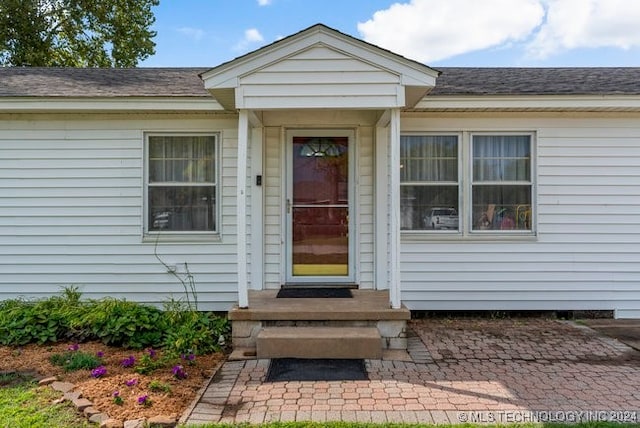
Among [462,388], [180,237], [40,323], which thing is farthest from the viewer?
[180,237]

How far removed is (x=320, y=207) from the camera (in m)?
6.21

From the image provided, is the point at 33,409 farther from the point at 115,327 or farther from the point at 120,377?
the point at 115,327

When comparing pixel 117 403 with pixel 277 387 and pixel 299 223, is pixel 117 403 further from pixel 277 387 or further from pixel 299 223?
pixel 299 223

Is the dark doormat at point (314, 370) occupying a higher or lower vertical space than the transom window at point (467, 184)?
lower

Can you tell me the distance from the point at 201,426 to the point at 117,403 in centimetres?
77

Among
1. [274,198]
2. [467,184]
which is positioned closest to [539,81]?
[467,184]

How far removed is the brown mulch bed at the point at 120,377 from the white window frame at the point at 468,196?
3.32 meters

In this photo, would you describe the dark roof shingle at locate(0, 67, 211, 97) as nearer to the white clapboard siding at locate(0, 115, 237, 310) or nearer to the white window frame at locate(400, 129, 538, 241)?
the white clapboard siding at locate(0, 115, 237, 310)

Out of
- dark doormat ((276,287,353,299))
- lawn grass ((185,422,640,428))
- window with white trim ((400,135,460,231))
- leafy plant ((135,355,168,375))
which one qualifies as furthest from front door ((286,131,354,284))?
lawn grass ((185,422,640,428))

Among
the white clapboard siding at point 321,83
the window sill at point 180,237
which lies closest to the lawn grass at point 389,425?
the white clapboard siding at point 321,83

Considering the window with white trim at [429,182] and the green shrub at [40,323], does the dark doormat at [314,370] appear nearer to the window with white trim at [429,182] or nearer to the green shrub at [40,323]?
the green shrub at [40,323]

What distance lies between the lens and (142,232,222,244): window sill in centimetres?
602

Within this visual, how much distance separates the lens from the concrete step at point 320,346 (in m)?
4.39

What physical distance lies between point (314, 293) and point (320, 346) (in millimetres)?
1324
